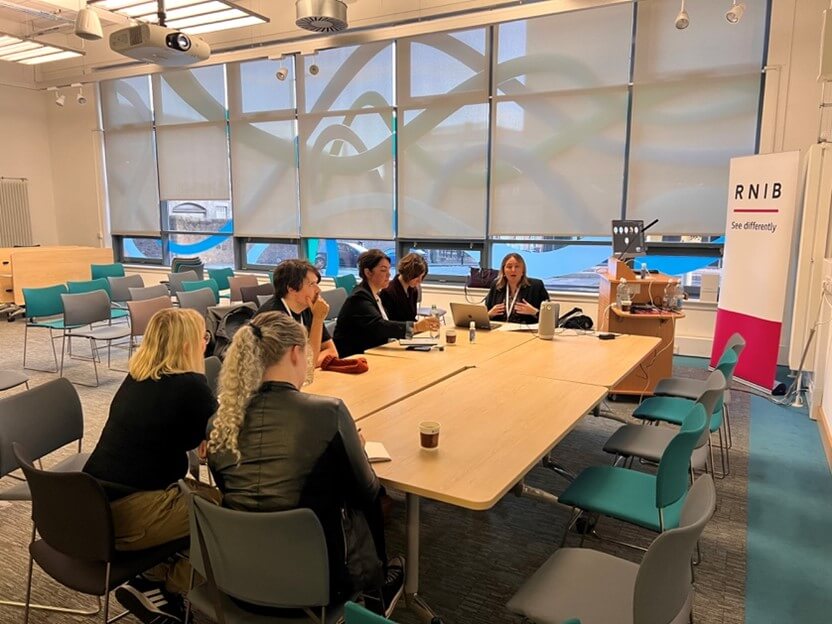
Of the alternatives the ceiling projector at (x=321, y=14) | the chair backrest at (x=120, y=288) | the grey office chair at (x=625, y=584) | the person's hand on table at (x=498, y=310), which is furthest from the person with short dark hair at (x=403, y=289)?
the chair backrest at (x=120, y=288)

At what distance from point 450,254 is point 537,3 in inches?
120

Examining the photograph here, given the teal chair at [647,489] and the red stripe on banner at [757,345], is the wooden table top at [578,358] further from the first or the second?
the red stripe on banner at [757,345]

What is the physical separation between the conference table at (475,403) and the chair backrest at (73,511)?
0.84m

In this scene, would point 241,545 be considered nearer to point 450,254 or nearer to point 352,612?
point 352,612

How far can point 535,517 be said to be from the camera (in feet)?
10.2

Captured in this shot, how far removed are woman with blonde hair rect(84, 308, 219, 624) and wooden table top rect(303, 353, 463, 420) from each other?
0.71m

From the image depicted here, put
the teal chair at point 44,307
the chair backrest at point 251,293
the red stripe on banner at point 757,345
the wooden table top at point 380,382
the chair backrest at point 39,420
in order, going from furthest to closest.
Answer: the chair backrest at point 251,293 < the teal chair at point 44,307 < the red stripe on banner at point 757,345 < the wooden table top at point 380,382 < the chair backrest at point 39,420

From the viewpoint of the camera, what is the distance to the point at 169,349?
2061 mm

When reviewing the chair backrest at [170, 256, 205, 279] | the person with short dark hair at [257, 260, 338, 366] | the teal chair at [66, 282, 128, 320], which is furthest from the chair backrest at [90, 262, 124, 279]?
the person with short dark hair at [257, 260, 338, 366]

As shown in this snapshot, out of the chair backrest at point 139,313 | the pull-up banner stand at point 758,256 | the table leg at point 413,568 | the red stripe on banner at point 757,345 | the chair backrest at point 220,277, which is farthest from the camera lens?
the chair backrest at point 220,277

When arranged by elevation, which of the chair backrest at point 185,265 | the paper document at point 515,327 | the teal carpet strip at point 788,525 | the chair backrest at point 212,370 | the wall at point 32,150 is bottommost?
the teal carpet strip at point 788,525

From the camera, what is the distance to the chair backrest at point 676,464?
6.76 feet

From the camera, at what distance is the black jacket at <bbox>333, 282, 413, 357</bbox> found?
3861 millimetres

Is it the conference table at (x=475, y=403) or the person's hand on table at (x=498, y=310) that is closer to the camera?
the conference table at (x=475, y=403)
